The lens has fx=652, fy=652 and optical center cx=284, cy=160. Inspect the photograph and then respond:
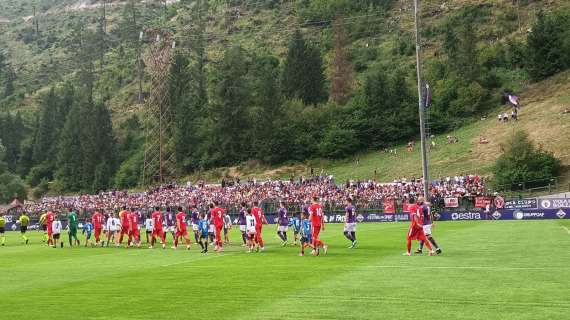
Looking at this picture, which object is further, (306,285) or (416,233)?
(416,233)

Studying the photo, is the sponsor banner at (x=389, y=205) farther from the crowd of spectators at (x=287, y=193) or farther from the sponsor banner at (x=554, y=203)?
the sponsor banner at (x=554, y=203)

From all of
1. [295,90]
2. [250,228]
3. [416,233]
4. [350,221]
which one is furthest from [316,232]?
[295,90]

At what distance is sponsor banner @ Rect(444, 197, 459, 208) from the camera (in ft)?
173

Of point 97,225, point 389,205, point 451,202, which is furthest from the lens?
point 389,205

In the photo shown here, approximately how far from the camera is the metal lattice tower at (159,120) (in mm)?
96438

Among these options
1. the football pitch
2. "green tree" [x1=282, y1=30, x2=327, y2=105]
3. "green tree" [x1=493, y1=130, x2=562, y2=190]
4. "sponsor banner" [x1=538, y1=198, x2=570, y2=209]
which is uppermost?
"green tree" [x1=282, y1=30, x2=327, y2=105]

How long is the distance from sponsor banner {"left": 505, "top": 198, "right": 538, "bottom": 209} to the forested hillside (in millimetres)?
38422

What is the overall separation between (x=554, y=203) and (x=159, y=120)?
6674 cm

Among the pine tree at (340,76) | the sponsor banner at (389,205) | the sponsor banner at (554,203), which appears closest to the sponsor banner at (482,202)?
the sponsor banner at (554,203)

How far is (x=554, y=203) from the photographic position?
49.5m

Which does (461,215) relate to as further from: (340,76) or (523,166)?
(340,76)

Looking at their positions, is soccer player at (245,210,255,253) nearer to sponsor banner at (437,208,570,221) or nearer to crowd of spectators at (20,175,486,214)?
crowd of spectators at (20,175,486,214)

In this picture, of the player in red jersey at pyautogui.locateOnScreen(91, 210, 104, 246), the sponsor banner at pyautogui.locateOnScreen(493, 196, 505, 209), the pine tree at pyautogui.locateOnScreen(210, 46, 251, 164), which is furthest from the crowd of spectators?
the pine tree at pyautogui.locateOnScreen(210, 46, 251, 164)

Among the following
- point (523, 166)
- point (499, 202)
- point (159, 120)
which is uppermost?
point (159, 120)
